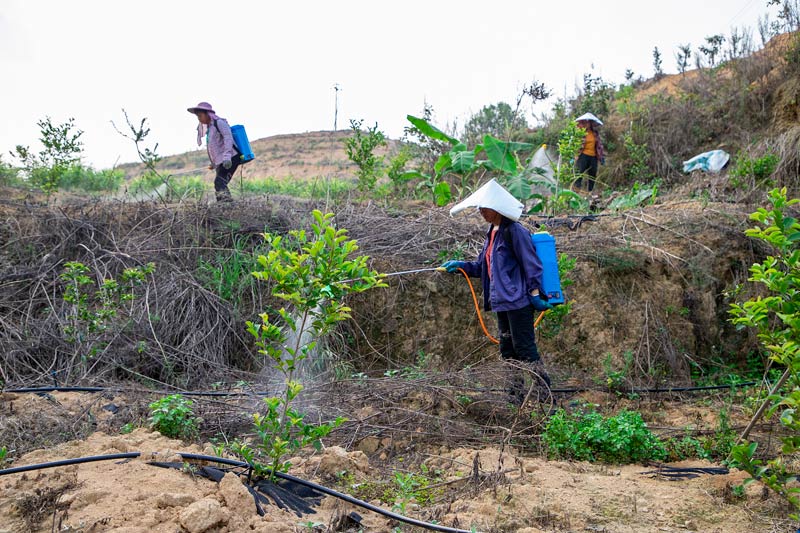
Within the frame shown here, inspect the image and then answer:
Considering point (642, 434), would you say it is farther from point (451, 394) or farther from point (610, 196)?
point (610, 196)

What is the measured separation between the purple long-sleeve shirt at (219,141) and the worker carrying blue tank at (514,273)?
13.2 ft

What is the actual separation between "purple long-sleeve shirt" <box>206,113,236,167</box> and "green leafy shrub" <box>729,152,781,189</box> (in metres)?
6.52

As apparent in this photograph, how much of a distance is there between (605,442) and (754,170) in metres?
6.46

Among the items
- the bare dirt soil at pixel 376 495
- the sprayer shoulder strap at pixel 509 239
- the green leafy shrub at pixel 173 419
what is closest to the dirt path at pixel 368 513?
the bare dirt soil at pixel 376 495

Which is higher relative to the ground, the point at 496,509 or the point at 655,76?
the point at 655,76

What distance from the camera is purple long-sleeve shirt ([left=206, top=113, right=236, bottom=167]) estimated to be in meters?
7.98

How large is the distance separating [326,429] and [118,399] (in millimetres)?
2489

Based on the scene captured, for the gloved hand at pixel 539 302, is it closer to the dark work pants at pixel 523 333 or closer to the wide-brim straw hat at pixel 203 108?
the dark work pants at pixel 523 333

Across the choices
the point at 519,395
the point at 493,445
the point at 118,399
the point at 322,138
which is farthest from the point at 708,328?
the point at 322,138

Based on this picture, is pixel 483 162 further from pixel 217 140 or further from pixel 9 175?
pixel 9 175

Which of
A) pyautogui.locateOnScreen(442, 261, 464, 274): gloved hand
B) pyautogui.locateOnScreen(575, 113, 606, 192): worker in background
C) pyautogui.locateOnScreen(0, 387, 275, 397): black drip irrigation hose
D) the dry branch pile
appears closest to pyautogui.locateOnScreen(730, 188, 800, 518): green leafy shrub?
pyautogui.locateOnScreen(442, 261, 464, 274): gloved hand

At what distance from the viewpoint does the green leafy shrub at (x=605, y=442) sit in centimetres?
428

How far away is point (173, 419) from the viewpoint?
4.04 meters

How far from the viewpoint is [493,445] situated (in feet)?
14.6
